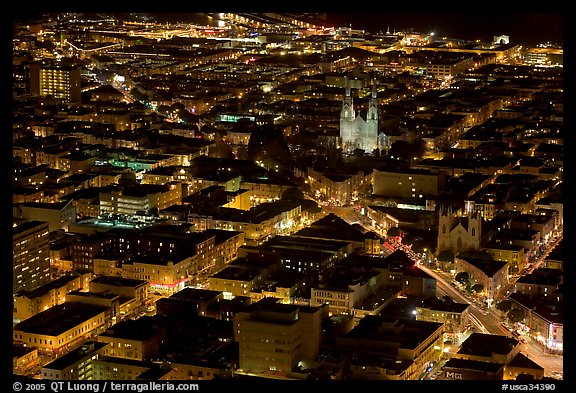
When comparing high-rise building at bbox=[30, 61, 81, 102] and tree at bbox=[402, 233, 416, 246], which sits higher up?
high-rise building at bbox=[30, 61, 81, 102]

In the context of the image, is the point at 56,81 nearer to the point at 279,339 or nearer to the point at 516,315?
the point at 516,315

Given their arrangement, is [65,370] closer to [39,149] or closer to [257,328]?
[257,328]

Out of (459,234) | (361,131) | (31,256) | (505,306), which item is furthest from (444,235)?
(361,131)

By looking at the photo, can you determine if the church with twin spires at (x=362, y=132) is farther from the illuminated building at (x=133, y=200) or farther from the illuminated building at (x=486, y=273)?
the illuminated building at (x=486, y=273)

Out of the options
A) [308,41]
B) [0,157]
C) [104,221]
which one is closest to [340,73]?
[308,41]

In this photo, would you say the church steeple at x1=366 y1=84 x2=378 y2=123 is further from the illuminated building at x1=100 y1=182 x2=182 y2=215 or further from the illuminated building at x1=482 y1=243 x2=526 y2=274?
the illuminated building at x1=482 y1=243 x2=526 y2=274

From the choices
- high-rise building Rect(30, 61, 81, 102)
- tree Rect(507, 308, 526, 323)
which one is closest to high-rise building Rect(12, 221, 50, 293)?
tree Rect(507, 308, 526, 323)

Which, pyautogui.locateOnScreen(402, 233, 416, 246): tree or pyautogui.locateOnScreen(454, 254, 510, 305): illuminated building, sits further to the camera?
pyautogui.locateOnScreen(402, 233, 416, 246): tree
